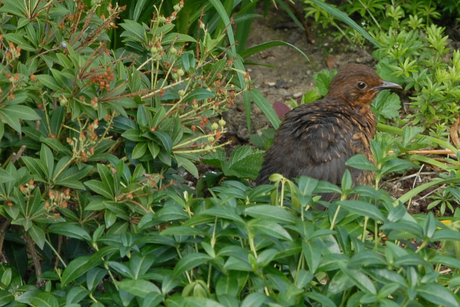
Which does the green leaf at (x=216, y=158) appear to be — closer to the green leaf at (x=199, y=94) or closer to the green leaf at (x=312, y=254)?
the green leaf at (x=199, y=94)

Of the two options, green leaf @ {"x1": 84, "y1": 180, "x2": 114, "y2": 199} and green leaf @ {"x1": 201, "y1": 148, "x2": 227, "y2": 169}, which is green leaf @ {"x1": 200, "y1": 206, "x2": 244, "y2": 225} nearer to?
green leaf @ {"x1": 84, "y1": 180, "x2": 114, "y2": 199}

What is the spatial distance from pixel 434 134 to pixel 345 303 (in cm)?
250

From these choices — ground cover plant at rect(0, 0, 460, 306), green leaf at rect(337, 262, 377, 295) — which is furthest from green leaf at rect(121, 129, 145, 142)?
green leaf at rect(337, 262, 377, 295)

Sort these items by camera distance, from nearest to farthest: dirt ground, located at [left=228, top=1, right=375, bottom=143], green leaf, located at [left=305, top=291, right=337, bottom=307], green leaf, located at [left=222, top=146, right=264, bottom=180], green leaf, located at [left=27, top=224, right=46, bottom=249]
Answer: green leaf, located at [left=305, top=291, right=337, bottom=307] → green leaf, located at [left=27, top=224, right=46, bottom=249] → green leaf, located at [left=222, top=146, right=264, bottom=180] → dirt ground, located at [left=228, top=1, right=375, bottom=143]

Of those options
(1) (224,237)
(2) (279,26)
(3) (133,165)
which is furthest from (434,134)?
(1) (224,237)

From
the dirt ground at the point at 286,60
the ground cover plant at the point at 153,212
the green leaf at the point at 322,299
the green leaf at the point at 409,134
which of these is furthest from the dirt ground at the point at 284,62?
the green leaf at the point at 322,299

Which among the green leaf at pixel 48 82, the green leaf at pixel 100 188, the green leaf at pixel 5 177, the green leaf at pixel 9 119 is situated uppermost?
the green leaf at pixel 48 82

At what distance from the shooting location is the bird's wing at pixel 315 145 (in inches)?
153

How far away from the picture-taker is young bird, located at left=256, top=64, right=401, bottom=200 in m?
3.89

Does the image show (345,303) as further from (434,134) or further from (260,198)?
(434,134)

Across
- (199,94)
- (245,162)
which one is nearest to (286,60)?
(245,162)

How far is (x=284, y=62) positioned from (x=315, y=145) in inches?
77.5

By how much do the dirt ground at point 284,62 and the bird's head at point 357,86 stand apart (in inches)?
32.8

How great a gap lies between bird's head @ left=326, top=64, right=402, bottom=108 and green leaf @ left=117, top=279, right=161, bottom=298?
7.81ft
